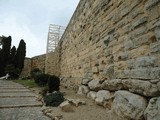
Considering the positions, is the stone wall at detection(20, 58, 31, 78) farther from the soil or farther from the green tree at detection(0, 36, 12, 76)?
the soil

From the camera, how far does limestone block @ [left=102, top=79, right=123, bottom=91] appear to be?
350cm

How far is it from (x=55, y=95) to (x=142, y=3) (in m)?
2.97

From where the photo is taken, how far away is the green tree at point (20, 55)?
728 inches

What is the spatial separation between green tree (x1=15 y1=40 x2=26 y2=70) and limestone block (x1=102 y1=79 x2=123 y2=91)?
51.7 ft

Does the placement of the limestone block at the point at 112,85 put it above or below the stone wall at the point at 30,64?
below

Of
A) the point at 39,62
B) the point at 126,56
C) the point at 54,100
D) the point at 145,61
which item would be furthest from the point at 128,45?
the point at 39,62

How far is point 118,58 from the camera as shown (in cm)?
369

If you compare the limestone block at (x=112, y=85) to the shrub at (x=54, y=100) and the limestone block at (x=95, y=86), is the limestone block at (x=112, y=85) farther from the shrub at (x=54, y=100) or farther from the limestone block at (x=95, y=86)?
the shrub at (x=54, y=100)

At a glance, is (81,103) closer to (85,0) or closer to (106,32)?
(106,32)

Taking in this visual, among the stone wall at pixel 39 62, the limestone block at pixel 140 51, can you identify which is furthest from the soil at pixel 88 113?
the stone wall at pixel 39 62

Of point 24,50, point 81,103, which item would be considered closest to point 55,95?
point 81,103

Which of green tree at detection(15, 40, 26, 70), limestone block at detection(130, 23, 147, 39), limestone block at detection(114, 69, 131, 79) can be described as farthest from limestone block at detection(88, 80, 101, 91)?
green tree at detection(15, 40, 26, 70)

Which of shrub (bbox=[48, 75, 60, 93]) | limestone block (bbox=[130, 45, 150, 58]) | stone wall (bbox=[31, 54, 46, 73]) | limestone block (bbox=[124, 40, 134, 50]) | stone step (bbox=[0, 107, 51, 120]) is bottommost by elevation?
stone step (bbox=[0, 107, 51, 120])

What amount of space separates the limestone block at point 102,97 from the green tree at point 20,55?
15651 mm
